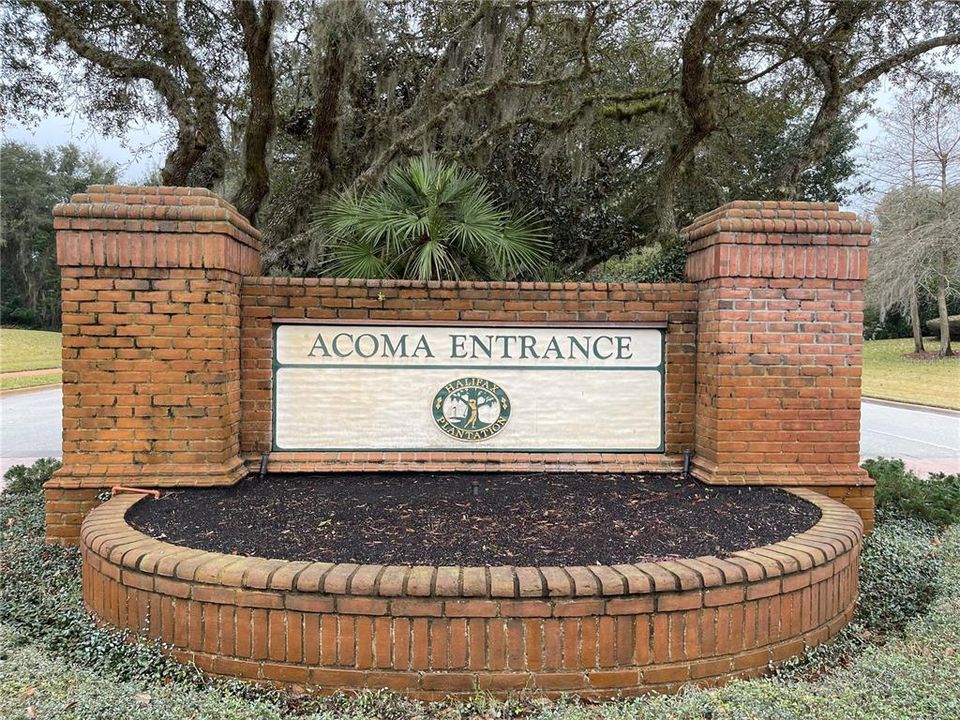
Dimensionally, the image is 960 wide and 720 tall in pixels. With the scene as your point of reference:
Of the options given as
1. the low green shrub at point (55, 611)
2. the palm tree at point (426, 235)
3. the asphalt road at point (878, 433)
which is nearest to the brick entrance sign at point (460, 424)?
the low green shrub at point (55, 611)

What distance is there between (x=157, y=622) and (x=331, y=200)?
17.6 ft

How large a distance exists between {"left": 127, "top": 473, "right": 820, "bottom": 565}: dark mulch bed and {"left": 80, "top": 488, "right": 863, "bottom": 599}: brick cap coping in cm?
18

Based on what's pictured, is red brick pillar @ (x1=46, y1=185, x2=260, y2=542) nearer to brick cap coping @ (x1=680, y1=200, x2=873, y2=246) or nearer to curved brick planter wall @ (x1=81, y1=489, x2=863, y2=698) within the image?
curved brick planter wall @ (x1=81, y1=489, x2=863, y2=698)

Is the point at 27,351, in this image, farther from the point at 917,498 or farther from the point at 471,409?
the point at 917,498

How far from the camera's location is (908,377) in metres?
26.5

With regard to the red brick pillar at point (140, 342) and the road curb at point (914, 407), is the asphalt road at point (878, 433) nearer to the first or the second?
the road curb at point (914, 407)

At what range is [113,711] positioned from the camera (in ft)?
8.47

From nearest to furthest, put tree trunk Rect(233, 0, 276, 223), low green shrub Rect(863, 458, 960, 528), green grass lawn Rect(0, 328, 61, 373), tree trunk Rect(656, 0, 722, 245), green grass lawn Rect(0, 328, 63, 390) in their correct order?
low green shrub Rect(863, 458, 960, 528) → tree trunk Rect(233, 0, 276, 223) → tree trunk Rect(656, 0, 722, 245) → green grass lawn Rect(0, 328, 63, 390) → green grass lawn Rect(0, 328, 61, 373)

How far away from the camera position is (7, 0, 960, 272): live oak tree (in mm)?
8250

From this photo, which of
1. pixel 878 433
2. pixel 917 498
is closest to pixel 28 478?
pixel 917 498

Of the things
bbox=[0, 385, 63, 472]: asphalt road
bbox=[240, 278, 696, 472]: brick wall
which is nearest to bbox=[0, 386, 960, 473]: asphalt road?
bbox=[0, 385, 63, 472]: asphalt road

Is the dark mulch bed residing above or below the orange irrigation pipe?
below

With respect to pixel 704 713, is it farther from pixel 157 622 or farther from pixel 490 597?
pixel 157 622

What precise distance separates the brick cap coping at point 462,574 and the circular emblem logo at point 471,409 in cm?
197
